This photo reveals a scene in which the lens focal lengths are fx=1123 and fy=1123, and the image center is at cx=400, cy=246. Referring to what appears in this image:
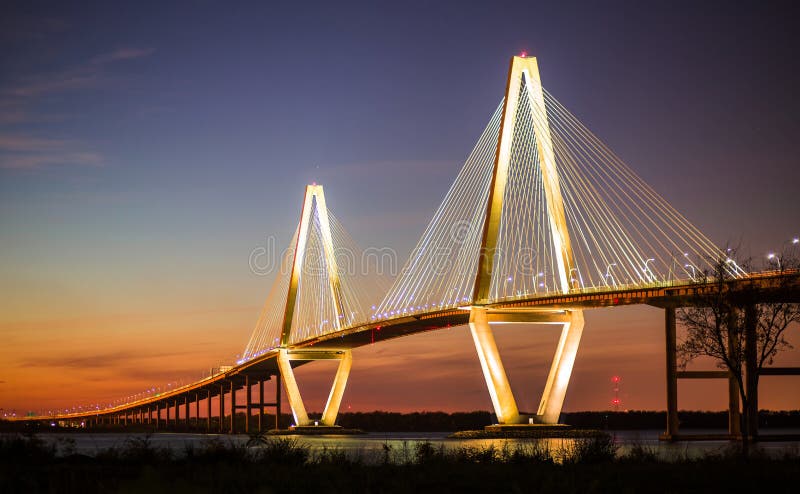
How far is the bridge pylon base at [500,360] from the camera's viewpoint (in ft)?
200

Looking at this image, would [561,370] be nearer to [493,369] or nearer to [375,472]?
[493,369]

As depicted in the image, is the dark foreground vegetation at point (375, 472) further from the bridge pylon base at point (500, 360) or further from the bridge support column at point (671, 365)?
the bridge support column at point (671, 365)

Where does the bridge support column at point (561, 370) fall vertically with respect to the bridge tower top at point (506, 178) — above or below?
below

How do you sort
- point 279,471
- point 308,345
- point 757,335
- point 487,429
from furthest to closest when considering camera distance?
point 308,345 < point 487,429 < point 757,335 < point 279,471

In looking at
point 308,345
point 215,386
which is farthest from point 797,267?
point 215,386

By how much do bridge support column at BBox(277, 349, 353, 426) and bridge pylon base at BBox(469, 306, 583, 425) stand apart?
37.6m

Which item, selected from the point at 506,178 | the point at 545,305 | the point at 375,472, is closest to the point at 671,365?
the point at 545,305

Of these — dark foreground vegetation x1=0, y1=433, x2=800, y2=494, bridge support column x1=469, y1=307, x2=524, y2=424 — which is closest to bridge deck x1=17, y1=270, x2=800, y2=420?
bridge support column x1=469, y1=307, x2=524, y2=424

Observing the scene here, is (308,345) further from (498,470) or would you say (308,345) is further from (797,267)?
(498,470)

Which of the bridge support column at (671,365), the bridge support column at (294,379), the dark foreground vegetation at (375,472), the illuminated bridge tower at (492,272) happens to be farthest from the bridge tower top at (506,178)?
the bridge support column at (294,379)

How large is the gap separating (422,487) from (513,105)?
41064mm

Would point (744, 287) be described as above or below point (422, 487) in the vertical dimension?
above

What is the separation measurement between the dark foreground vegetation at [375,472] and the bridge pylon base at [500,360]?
108 feet

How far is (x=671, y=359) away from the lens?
62.4 metres
